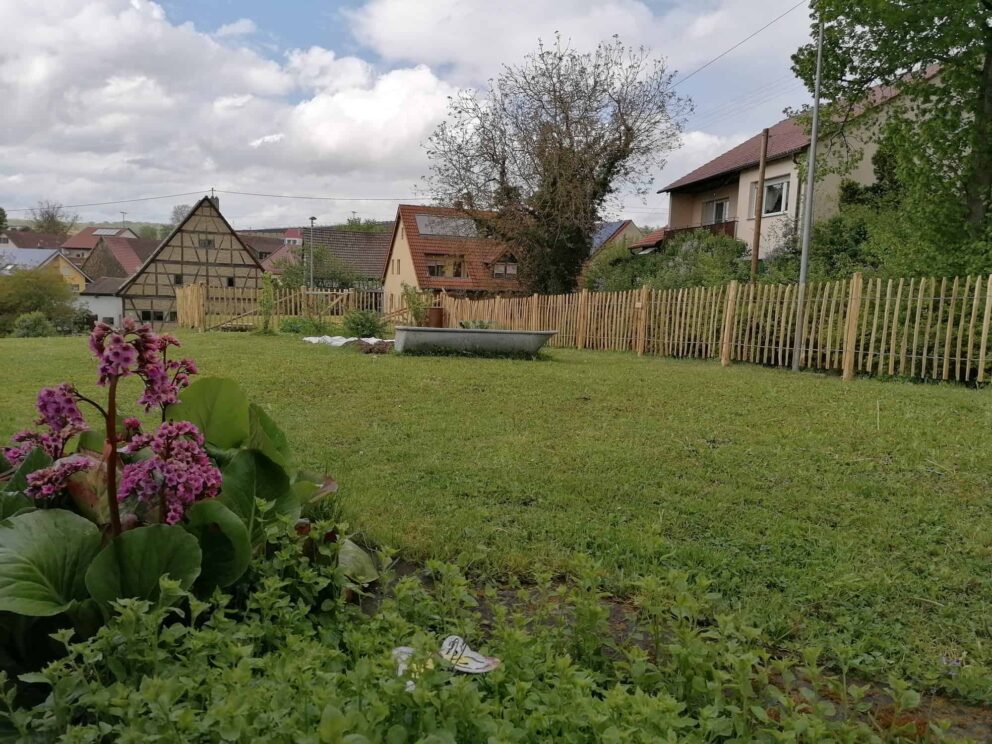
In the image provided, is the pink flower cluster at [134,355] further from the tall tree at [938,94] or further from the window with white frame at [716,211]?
the window with white frame at [716,211]

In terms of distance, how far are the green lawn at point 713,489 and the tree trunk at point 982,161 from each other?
30.4 feet

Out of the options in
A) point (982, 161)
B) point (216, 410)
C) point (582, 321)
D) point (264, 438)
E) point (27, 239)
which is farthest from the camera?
point (27, 239)

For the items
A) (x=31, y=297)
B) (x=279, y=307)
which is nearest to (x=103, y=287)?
(x=31, y=297)

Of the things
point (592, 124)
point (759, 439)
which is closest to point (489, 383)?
point (759, 439)

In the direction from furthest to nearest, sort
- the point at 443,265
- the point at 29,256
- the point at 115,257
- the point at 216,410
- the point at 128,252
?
the point at 128,252
the point at 29,256
the point at 115,257
the point at 443,265
the point at 216,410

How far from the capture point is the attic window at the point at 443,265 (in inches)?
1667

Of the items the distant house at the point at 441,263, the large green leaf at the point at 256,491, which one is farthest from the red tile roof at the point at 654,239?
the large green leaf at the point at 256,491

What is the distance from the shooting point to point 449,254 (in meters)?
42.3

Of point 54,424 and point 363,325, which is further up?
point 54,424

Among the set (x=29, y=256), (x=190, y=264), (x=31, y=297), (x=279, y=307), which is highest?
(x=29, y=256)

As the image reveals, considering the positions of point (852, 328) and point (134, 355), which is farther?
point (852, 328)

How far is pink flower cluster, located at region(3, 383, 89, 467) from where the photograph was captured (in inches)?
82.2

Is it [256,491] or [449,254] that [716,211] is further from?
[256,491]

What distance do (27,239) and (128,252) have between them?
2134cm
